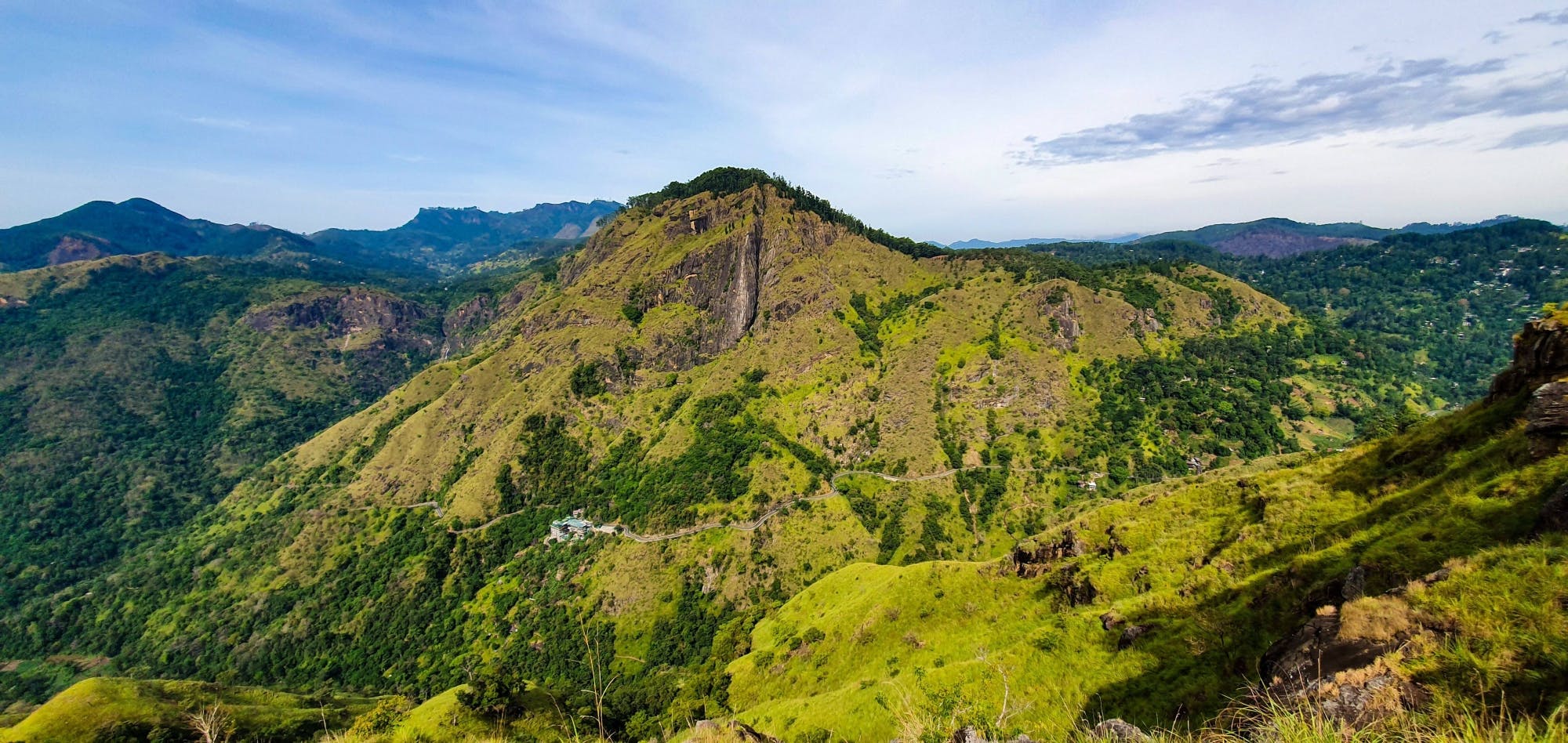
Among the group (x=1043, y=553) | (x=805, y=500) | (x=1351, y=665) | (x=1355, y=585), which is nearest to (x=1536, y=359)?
(x=1355, y=585)

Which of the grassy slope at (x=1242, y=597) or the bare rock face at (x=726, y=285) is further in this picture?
the bare rock face at (x=726, y=285)

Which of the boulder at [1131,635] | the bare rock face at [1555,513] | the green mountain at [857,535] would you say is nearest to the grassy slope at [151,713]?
the green mountain at [857,535]

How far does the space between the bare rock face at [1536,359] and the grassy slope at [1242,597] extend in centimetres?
124

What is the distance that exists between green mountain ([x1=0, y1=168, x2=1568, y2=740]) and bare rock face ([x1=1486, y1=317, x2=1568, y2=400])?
169 mm

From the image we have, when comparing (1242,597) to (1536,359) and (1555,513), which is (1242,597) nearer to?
(1555,513)

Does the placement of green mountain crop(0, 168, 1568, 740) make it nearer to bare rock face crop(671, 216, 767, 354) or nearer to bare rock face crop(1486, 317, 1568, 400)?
bare rock face crop(1486, 317, 1568, 400)

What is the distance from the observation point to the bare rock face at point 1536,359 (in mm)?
20219

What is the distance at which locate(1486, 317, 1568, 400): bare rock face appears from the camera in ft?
66.3

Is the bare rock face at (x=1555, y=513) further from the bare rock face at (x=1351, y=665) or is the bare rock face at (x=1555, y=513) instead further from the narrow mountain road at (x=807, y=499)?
the narrow mountain road at (x=807, y=499)

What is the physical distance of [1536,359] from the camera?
837 inches

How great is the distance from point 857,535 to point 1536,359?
339 ft

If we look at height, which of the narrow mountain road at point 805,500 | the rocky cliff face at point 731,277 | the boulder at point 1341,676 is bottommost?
the narrow mountain road at point 805,500

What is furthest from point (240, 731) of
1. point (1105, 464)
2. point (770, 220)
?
point (770, 220)

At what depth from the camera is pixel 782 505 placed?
415 ft
